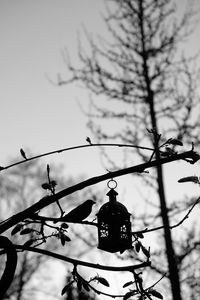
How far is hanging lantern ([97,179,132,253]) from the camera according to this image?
5.54 ft

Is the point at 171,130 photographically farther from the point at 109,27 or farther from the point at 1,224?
the point at 1,224

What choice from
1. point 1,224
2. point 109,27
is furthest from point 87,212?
point 109,27

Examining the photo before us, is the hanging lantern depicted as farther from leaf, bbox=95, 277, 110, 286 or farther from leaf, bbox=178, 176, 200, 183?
leaf, bbox=178, 176, 200, 183

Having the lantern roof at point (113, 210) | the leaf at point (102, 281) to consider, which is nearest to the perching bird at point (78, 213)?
the lantern roof at point (113, 210)

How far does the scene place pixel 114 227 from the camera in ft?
5.65

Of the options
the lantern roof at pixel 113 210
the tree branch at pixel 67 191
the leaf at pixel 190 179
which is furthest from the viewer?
the lantern roof at pixel 113 210

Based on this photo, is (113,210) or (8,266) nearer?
(8,266)

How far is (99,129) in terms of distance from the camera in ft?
22.1

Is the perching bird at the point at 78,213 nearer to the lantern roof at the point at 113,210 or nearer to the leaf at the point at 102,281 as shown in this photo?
the lantern roof at the point at 113,210

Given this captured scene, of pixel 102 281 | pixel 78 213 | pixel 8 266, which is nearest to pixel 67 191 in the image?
pixel 78 213

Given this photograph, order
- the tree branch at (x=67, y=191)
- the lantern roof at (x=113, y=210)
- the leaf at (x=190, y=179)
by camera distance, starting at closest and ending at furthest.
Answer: the tree branch at (x=67, y=191) → the leaf at (x=190, y=179) → the lantern roof at (x=113, y=210)

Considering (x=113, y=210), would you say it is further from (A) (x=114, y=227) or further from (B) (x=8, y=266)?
(B) (x=8, y=266)

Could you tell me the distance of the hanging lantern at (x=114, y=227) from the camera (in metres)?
1.69

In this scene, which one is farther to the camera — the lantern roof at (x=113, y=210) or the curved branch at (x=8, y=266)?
the lantern roof at (x=113, y=210)
